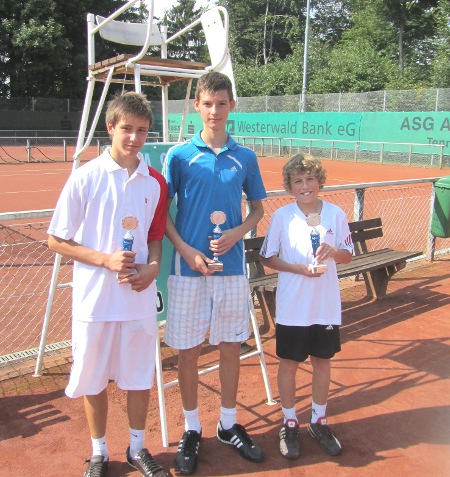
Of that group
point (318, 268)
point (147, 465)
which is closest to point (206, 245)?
point (318, 268)

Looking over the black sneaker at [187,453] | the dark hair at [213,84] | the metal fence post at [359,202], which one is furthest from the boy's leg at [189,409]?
the metal fence post at [359,202]

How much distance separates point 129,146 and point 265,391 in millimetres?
2037

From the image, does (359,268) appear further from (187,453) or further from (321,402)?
(187,453)

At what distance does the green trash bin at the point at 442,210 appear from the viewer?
6852 mm

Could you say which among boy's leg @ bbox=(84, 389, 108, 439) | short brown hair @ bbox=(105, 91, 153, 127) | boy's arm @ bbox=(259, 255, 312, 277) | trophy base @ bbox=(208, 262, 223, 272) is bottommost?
boy's leg @ bbox=(84, 389, 108, 439)

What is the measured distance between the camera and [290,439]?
3029 mm

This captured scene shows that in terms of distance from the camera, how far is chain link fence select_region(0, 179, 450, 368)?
451 cm

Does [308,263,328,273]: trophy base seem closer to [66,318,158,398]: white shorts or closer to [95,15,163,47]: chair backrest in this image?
[66,318,158,398]: white shorts

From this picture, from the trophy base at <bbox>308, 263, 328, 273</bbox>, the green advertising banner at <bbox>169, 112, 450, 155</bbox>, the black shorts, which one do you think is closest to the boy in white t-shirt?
the black shorts

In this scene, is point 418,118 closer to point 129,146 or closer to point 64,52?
point 129,146

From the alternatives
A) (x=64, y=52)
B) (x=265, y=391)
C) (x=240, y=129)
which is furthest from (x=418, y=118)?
(x=64, y=52)

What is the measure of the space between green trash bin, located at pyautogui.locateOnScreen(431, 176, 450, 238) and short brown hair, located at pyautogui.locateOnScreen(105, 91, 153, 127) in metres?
5.27

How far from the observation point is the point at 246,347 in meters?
→ 4.43

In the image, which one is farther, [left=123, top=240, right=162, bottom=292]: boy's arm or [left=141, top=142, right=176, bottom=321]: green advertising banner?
[left=141, top=142, right=176, bottom=321]: green advertising banner
